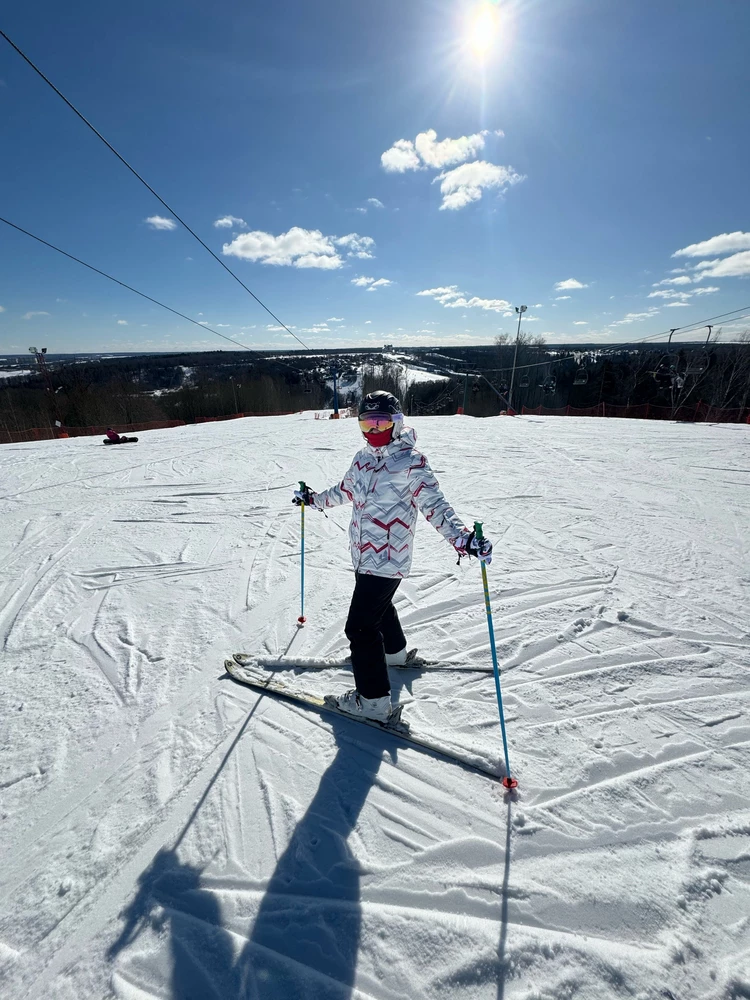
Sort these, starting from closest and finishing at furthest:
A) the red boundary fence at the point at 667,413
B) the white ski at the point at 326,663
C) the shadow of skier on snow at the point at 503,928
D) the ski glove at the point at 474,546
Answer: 1. the shadow of skier on snow at the point at 503,928
2. the ski glove at the point at 474,546
3. the white ski at the point at 326,663
4. the red boundary fence at the point at 667,413

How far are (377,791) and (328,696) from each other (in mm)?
→ 713

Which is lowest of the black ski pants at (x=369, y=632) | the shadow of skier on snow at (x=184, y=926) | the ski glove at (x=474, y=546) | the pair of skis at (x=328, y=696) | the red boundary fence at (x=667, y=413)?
the shadow of skier on snow at (x=184, y=926)

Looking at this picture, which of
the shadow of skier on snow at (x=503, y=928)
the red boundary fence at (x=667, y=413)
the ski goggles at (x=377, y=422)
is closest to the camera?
the shadow of skier on snow at (x=503, y=928)

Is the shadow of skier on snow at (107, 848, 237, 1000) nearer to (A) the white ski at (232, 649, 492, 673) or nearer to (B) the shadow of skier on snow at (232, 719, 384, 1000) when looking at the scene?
(B) the shadow of skier on snow at (232, 719, 384, 1000)

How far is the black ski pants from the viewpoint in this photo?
2.42 metres

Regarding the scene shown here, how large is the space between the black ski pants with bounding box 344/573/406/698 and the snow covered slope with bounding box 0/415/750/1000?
1.08ft

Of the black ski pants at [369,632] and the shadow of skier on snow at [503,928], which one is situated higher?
the black ski pants at [369,632]

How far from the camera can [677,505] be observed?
6672 mm

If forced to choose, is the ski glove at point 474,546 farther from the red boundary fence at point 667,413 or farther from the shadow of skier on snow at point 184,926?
the red boundary fence at point 667,413

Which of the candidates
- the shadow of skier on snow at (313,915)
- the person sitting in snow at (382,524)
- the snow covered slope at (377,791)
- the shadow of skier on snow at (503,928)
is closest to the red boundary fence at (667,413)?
the snow covered slope at (377,791)

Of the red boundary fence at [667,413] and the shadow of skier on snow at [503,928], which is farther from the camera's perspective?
the red boundary fence at [667,413]

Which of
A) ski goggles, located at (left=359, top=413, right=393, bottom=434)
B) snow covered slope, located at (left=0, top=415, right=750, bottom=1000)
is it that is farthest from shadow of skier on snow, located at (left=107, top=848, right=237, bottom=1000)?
ski goggles, located at (left=359, top=413, right=393, bottom=434)

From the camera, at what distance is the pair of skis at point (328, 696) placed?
229cm

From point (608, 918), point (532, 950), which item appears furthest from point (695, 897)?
point (532, 950)
